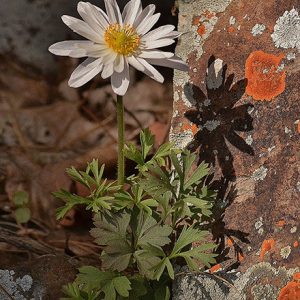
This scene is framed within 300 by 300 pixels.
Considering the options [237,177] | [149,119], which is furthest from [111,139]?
[237,177]

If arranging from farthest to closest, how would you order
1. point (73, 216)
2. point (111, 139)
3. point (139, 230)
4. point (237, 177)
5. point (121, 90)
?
point (111, 139) < point (73, 216) < point (237, 177) < point (139, 230) < point (121, 90)

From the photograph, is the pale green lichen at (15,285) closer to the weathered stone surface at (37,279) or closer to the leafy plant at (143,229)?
the weathered stone surface at (37,279)

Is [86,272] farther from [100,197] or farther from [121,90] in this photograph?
[121,90]

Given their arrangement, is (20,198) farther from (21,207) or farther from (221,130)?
(221,130)

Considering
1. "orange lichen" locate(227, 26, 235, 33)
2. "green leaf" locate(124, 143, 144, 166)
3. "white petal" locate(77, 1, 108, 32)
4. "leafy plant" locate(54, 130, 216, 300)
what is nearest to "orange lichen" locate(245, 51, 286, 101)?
"orange lichen" locate(227, 26, 235, 33)

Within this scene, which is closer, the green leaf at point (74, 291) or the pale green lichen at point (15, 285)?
the green leaf at point (74, 291)

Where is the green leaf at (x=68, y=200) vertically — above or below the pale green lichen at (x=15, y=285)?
above

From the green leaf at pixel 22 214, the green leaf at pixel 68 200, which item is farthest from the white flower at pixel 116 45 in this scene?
the green leaf at pixel 22 214
